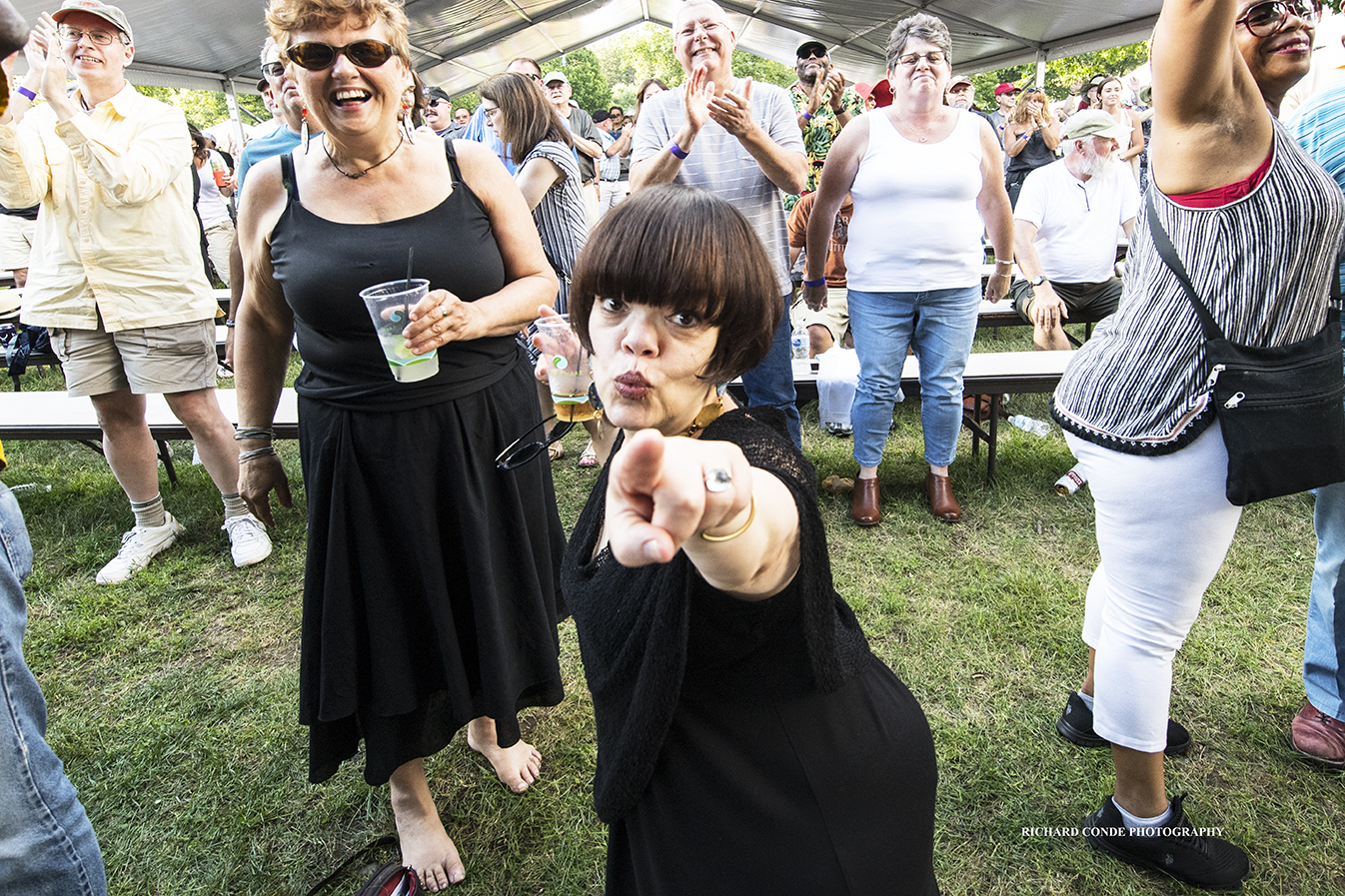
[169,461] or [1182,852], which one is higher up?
[169,461]

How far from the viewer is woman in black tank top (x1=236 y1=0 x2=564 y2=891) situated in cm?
173

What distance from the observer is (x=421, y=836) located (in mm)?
2111

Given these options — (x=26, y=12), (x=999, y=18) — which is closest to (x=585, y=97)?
(x=999, y=18)

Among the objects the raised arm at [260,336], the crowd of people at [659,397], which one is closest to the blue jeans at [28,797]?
the crowd of people at [659,397]

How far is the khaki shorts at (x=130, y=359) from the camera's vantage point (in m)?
3.59

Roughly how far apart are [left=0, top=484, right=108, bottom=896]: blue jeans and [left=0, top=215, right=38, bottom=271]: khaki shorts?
961 cm

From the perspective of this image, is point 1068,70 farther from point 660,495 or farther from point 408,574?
point 660,495

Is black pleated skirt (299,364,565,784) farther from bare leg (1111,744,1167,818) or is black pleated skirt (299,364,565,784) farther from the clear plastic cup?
bare leg (1111,744,1167,818)

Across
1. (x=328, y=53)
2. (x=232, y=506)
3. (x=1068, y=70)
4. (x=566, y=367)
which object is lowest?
(x=232, y=506)

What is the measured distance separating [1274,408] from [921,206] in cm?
228

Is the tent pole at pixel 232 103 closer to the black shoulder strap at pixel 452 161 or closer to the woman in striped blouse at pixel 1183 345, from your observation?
the black shoulder strap at pixel 452 161

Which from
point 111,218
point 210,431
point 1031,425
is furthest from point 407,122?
point 1031,425

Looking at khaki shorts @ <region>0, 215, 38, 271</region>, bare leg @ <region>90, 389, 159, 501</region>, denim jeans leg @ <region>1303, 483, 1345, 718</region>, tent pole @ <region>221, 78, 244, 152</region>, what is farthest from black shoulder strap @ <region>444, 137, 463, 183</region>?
tent pole @ <region>221, 78, 244, 152</region>

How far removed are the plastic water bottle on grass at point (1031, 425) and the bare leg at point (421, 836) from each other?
450 centimetres
